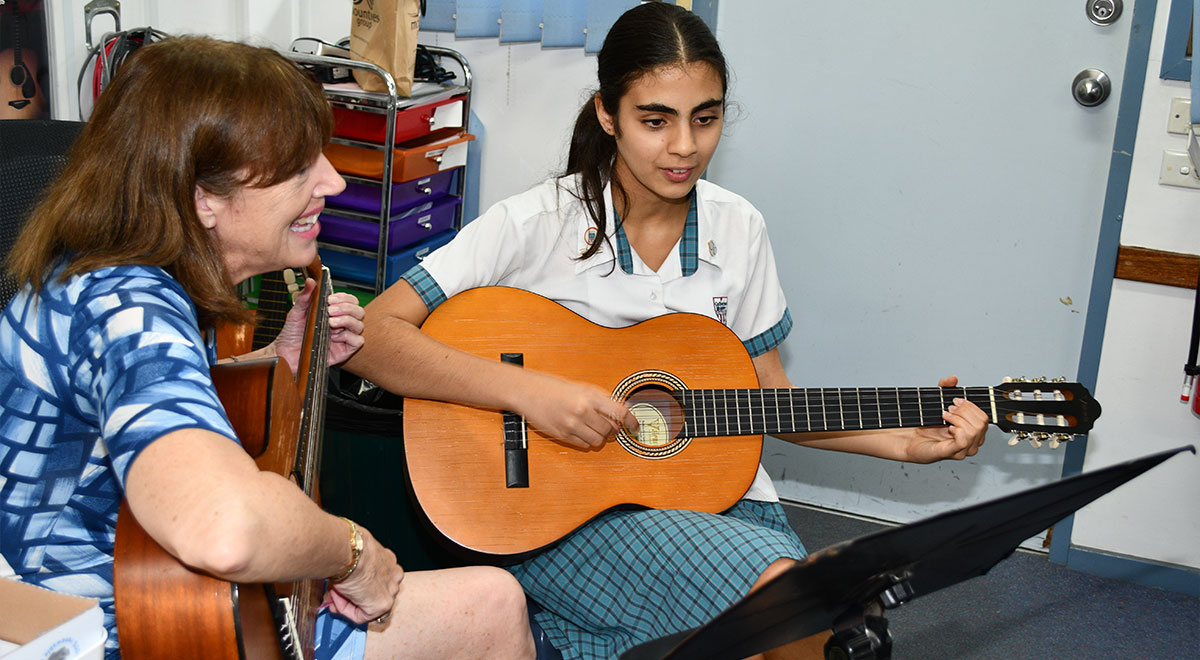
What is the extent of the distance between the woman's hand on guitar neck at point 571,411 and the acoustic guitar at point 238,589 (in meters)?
0.40

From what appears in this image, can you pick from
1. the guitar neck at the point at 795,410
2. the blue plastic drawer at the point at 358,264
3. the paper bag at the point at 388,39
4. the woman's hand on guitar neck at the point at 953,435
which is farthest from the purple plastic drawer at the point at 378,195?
the woman's hand on guitar neck at the point at 953,435

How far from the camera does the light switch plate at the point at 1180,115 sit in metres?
2.21

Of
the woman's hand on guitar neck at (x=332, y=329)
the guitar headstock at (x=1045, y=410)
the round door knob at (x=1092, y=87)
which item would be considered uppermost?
the round door knob at (x=1092, y=87)

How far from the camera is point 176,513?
88 centimetres

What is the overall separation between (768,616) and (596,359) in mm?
842

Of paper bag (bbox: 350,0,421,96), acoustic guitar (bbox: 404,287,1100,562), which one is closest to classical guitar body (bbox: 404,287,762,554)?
acoustic guitar (bbox: 404,287,1100,562)

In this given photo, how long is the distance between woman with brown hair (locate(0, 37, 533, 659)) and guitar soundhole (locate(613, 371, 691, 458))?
575 mm

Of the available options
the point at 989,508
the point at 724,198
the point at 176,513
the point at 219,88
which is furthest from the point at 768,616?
the point at 724,198

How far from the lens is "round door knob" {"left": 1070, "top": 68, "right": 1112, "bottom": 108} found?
230 centimetres

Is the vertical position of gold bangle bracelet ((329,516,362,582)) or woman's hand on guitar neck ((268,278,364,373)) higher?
woman's hand on guitar neck ((268,278,364,373))

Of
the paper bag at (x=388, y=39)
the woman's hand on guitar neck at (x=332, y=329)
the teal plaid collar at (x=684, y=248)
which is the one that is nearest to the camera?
the woman's hand on guitar neck at (x=332, y=329)

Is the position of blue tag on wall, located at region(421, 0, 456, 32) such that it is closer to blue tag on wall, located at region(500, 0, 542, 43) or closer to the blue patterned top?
blue tag on wall, located at region(500, 0, 542, 43)

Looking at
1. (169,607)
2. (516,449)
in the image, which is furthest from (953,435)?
(169,607)

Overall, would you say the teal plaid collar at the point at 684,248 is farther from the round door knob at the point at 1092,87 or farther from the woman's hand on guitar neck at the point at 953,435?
the round door knob at the point at 1092,87
